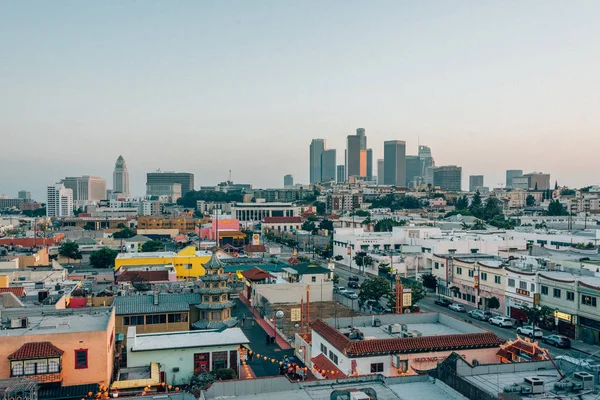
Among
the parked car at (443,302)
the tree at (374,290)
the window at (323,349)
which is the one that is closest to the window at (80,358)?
the window at (323,349)

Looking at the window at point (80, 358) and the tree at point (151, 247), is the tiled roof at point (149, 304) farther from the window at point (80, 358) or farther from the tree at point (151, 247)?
the tree at point (151, 247)

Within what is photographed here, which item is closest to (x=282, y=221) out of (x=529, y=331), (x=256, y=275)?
(x=256, y=275)

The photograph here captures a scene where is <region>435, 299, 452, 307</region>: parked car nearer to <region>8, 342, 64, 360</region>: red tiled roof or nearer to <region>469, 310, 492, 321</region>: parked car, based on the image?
<region>469, 310, 492, 321</region>: parked car

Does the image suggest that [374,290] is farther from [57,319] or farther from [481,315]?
[57,319]

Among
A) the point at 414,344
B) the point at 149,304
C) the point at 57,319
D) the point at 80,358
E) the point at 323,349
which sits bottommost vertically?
the point at 80,358

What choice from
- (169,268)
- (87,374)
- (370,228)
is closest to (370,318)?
(87,374)

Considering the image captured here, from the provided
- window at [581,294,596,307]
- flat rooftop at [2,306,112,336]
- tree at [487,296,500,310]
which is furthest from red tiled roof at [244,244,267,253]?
window at [581,294,596,307]

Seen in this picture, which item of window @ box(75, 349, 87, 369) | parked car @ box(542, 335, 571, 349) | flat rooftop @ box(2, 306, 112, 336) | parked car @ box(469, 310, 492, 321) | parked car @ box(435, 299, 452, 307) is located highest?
flat rooftop @ box(2, 306, 112, 336)

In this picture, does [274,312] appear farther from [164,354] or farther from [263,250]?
[263,250]
